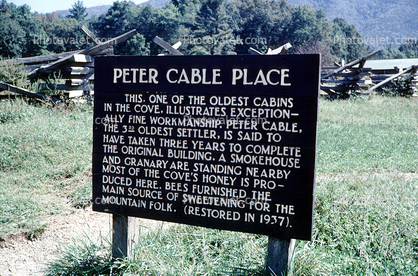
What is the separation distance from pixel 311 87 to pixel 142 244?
1.99 meters

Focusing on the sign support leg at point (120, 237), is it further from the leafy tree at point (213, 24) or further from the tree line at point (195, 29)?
the leafy tree at point (213, 24)

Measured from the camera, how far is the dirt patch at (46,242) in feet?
11.5

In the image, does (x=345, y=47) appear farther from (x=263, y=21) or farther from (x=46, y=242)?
(x=46, y=242)

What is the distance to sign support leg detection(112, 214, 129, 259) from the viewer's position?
297 cm

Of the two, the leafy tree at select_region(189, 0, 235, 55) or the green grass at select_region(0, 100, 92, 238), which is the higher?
the leafy tree at select_region(189, 0, 235, 55)

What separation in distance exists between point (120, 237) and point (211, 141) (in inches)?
46.1

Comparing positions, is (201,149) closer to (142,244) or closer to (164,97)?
(164,97)

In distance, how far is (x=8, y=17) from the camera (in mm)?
52625

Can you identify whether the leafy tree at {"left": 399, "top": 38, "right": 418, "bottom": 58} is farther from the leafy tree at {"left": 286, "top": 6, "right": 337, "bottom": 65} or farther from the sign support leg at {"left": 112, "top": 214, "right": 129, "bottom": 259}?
the sign support leg at {"left": 112, "top": 214, "right": 129, "bottom": 259}

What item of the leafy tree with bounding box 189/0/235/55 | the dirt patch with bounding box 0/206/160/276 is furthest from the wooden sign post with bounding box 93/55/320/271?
the leafy tree with bounding box 189/0/235/55

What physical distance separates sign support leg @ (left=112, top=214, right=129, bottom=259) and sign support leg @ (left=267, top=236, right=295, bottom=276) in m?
1.21

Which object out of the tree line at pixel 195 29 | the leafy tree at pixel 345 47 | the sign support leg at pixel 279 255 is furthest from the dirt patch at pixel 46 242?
the leafy tree at pixel 345 47

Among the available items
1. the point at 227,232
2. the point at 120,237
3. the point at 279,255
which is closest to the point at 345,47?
the point at 227,232

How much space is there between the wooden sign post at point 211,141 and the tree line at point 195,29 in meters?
49.2
